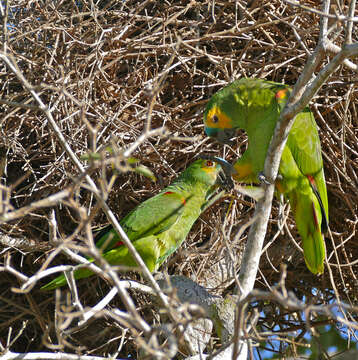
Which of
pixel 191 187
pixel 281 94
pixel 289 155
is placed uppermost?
pixel 281 94

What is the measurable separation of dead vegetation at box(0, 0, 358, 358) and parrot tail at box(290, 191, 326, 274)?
0.19 metres

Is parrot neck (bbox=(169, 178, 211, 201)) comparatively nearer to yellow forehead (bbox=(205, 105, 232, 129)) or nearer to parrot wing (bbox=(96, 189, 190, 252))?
parrot wing (bbox=(96, 189, 190, 252))

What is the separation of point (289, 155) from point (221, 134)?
1.28 ft

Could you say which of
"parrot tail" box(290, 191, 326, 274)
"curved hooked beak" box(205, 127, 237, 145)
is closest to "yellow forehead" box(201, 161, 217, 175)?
"curved hooked beak" box(205, 127, 237, 145)

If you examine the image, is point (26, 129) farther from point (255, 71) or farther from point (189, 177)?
point (255, 71)

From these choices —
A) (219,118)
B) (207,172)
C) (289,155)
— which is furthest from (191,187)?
(289,155)

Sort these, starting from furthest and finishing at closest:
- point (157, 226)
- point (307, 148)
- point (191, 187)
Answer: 1. point (191, 187)
2. point (157, 226)
3. point (307, 148)

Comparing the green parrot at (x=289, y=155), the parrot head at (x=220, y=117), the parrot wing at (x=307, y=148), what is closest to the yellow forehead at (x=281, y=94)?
the green parrot at (x=289, y=155)

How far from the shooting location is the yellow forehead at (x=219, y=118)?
2.84 metres

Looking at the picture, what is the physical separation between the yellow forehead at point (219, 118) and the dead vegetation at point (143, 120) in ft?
0.59

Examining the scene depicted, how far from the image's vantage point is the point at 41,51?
124 inches

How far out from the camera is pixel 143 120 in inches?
117

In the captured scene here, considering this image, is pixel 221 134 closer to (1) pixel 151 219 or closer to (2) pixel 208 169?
(2) pixel 208 169

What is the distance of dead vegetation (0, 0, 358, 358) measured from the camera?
294cm
